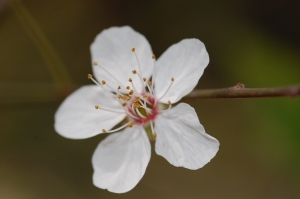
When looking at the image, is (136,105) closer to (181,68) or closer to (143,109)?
(143,109)

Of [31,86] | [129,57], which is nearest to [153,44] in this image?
[31,86]

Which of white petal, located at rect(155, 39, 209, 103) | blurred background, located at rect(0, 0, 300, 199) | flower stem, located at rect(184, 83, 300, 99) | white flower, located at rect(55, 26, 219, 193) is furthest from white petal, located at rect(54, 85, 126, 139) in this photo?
blurred background, located at rect(0, 0, 300, 199)

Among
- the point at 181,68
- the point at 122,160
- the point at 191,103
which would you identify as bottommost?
the point at 191,103

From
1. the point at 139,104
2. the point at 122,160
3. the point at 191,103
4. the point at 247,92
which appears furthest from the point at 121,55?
the point at 191,103

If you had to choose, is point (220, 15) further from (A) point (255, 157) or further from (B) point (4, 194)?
(B) point (4, 194)

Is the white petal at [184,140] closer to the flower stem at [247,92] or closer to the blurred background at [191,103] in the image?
the flower stem at [247,92]

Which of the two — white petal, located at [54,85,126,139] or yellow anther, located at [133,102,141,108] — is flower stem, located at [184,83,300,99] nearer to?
yellow anther, located at [133,102,141,108]
